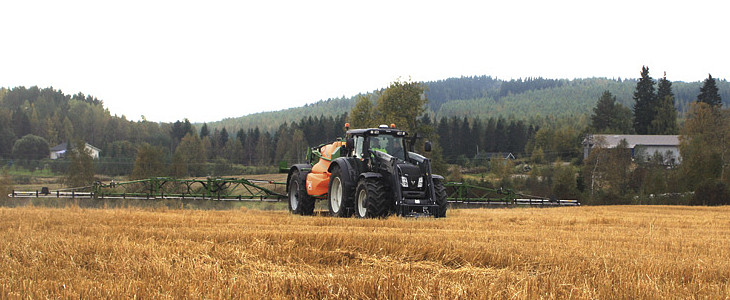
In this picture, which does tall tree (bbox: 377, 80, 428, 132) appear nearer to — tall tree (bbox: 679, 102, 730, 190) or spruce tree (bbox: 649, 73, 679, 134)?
tall tree (bbox: 679, 102, 730, 190)

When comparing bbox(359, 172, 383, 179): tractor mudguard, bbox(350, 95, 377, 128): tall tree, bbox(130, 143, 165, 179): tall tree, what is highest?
bbox(350, 95, 377, 128): tall tree

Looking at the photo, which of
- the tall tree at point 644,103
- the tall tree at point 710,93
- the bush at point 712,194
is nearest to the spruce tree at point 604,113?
the tall tree at point 644,103

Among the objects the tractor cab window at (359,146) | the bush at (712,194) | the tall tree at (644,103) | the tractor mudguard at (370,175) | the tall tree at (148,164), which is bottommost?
the bush at (712,194)

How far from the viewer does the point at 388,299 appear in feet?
14.6

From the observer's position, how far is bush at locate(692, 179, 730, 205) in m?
35.3

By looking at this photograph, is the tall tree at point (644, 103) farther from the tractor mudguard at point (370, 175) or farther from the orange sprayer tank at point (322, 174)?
the tractor mudguard at point (370, 175)

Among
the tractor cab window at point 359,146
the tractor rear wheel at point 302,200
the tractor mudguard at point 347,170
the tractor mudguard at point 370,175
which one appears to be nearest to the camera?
the tractor mudguard at point 370,175

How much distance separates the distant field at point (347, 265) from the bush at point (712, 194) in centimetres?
2934

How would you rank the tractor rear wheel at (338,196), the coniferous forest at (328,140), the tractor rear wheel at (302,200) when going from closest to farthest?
1. the tractor rear wheel at (338,196)
2. the tractor rear wheel at (302,200)
3. the coniferous forest at (328,140)

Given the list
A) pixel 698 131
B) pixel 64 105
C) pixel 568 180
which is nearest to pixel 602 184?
pixel 568 180

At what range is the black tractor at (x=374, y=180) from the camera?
48.7 feet

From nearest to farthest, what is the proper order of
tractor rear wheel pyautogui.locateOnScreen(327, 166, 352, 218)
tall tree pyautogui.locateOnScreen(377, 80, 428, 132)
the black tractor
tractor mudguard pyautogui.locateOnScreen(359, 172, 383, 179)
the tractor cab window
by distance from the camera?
the black tractor, tractor mudguard pyautogui.locateOnScreen(359, 172, 383, 179), tractor rear wheel pyautogui.locateOnScreen(327, 166, 352, 218), the tractor cab window, tall tree pyautogui.locateOnScreen(377, 80, 428, 132)

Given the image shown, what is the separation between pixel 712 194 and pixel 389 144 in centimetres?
2690

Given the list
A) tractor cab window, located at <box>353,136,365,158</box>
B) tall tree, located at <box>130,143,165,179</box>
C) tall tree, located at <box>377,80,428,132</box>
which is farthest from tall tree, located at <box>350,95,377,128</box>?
tractor cab window, located at <box>353,136,365,158</box>
